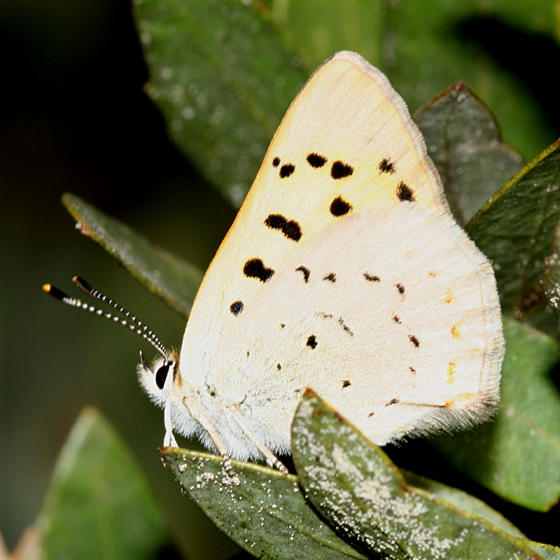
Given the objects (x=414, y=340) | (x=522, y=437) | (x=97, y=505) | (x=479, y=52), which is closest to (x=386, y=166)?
(x=414, y=340)

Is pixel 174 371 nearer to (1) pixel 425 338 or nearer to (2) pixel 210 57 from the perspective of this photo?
(1) pixel 425 338

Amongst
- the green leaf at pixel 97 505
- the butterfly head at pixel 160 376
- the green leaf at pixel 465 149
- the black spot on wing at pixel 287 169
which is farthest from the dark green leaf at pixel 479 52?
the green leaf at pixel 97 505

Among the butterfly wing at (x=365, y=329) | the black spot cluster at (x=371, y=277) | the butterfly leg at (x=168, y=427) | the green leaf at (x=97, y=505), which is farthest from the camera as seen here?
the butterfly leg at (x=168, y=427)

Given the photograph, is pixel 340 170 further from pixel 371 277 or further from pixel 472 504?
pixel 472 504

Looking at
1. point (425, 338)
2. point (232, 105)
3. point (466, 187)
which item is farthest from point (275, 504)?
point (232, 105)

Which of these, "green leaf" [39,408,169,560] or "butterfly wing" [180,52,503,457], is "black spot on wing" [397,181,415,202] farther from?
"green leaf" [39,408,169,560]

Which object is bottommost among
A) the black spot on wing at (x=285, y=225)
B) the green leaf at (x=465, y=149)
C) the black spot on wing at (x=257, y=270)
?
the black spot on wing at (x=257, y=270)

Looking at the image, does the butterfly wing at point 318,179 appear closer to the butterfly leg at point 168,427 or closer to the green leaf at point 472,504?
the butterfly leg at point 168,427
